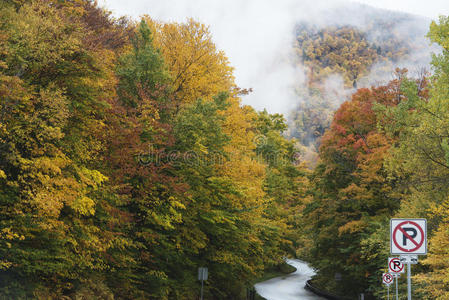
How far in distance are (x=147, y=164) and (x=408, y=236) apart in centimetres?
1192

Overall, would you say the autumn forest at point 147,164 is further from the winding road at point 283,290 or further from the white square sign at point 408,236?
the winding road at point 283,290

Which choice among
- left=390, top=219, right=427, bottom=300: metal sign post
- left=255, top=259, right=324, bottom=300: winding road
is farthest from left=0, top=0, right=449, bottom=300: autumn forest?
left=255, top=259, right=324, bottom=300: winding road

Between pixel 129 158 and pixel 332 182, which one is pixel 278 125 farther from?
pixel 129 158

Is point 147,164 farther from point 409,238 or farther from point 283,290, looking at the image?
point 283,290

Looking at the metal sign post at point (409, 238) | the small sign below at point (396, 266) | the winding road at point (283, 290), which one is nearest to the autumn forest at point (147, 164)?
the small sign below at point (396, 266)

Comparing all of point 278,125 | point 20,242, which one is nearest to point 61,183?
point 20,242

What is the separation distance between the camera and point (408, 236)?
10078mm

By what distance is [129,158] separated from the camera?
1895 cm

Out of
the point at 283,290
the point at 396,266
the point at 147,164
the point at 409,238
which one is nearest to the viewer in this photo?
the point at 409,238

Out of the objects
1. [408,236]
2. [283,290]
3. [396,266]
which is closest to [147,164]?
[396,266]

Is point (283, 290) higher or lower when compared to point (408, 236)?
lower

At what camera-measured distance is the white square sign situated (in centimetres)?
991

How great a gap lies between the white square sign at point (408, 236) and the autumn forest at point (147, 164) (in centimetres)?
813

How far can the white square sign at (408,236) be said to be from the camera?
32.5 ft
